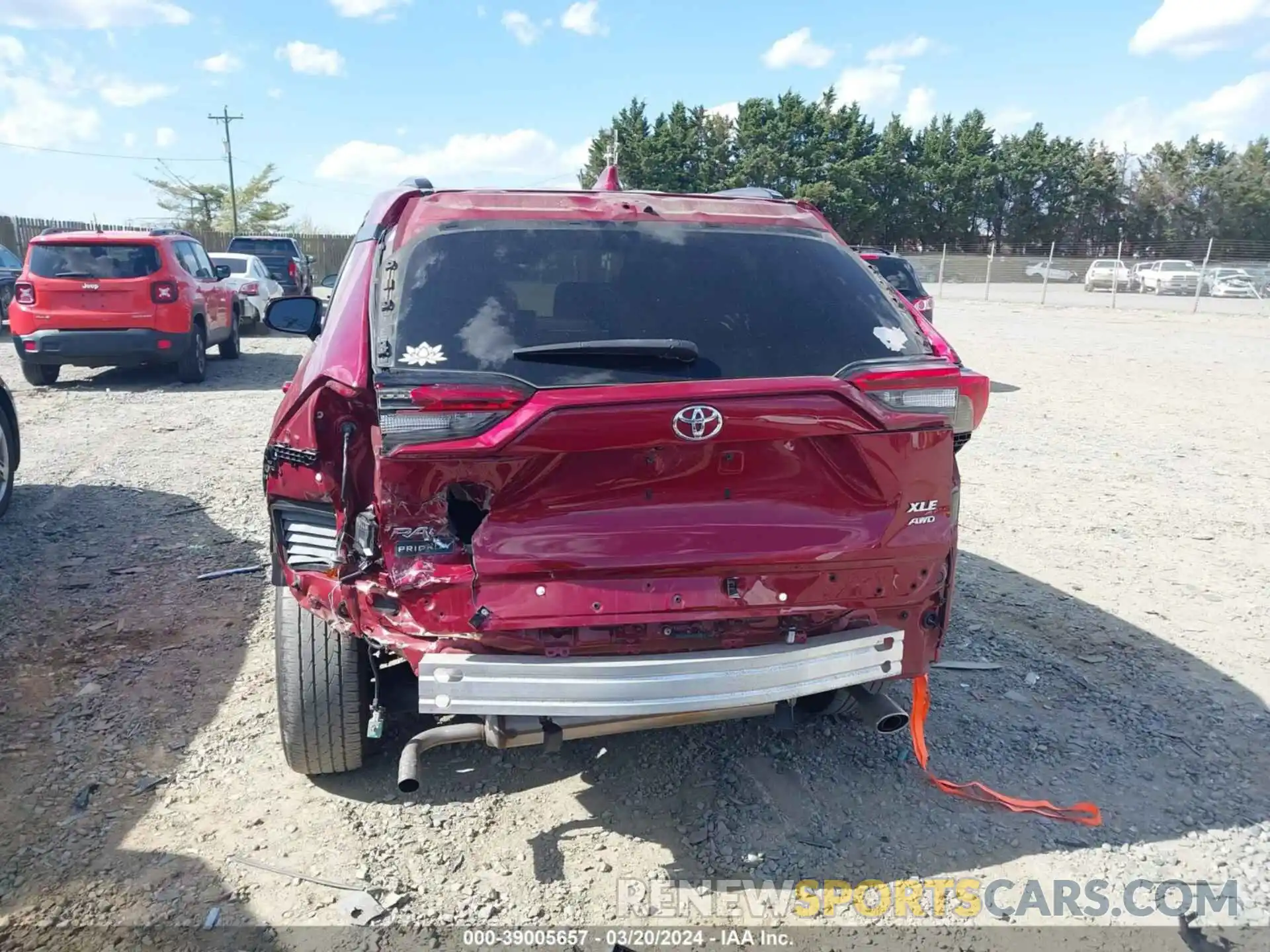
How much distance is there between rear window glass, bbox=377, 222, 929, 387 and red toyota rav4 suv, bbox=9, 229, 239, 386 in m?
9.40

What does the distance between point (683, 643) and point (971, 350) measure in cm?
1519

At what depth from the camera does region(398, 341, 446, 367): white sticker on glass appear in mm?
2539

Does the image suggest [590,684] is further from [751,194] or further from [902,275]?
[902,275]

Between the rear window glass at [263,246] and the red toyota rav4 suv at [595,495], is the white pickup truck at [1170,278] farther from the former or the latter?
the red toyota rav4 suv at [595,495]

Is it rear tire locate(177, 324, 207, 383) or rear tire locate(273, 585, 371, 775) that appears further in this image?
rear tire locate(177, 324, 207, 383)

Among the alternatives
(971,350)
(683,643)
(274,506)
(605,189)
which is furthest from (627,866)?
(971,350)

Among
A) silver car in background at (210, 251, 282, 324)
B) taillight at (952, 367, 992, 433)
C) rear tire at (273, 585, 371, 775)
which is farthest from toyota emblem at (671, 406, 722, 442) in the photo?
silver car in background at (210, 251, 282, 324)

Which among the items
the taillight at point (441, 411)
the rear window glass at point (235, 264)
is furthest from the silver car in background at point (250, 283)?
the taillight at point (441, 411)

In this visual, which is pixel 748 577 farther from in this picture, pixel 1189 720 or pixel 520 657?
pixel 1189 720

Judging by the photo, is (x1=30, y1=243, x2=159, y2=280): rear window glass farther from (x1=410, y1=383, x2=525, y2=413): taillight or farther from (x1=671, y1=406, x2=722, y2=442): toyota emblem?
(x1=671, y1=406, x2=722, y2=442): toyota emblem

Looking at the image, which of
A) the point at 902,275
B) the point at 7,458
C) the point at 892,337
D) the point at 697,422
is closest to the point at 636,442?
the point at 697,422

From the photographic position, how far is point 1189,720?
3.73 m

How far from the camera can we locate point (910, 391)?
269cm

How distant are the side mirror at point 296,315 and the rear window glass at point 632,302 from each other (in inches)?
51.6
